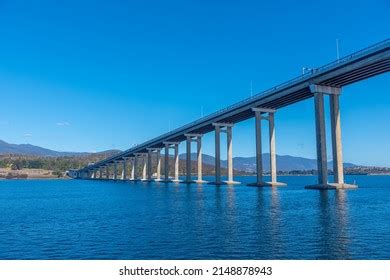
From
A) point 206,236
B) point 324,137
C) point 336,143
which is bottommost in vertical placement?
point 206,236

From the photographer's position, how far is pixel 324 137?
266 ft

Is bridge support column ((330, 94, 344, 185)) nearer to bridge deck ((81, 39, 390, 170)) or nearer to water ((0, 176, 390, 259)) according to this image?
bridge deck ((81, 39, 390, 170))

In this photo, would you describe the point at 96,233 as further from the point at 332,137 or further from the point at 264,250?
the point at 332,137

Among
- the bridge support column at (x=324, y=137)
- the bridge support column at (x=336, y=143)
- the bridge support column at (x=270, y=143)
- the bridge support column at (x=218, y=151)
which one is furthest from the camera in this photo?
the bridge support column at (x=218, y=151)

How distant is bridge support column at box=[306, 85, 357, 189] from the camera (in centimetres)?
8006

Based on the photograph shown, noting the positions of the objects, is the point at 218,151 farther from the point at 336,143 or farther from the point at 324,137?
the point at 336,143

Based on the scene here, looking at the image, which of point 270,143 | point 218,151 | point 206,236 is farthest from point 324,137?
point 206,236

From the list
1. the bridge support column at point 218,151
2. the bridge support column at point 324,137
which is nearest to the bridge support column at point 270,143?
the bridge support column at point 218,151

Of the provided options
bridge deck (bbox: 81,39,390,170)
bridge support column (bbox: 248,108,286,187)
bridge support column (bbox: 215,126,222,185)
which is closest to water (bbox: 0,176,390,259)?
bridge deck (bbox: 81,39,390,170)

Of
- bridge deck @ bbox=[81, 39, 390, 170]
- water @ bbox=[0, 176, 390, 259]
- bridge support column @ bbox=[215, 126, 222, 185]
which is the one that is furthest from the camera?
bridge support column @ bbox=[215, 126, 222, 185]

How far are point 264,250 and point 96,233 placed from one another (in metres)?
13.7

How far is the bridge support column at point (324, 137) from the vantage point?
263ft

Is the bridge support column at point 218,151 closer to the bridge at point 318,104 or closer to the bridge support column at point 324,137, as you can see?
the bridge at point 318,104
